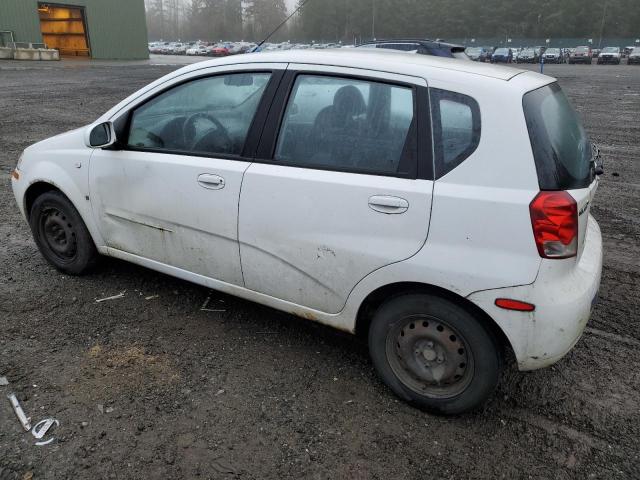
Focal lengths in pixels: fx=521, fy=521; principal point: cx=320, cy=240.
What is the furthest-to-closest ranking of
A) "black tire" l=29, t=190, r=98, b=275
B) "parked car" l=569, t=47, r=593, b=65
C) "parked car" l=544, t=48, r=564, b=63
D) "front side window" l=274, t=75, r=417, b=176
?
"parked car" l=544, t=48, r=564, b=63 → "parked car" l=569, t=47, r=593, b=65 → "black tire" l=29, t=190, r=98, b=275 → "front side window" l=274, t=75, r=417, b=176

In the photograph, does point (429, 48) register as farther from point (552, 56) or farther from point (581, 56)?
point (581, 56)

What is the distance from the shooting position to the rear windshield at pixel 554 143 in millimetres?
2361

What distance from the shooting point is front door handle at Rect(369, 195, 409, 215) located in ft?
8.31

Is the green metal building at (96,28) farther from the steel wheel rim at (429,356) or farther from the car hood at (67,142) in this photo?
the steel wheel rim at (429,356)

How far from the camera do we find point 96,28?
4188 cm

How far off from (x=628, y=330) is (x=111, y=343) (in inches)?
135

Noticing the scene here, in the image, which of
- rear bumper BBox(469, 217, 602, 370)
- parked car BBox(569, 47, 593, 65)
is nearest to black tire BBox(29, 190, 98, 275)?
rear bumper BBox(469, 217, 602, 370)

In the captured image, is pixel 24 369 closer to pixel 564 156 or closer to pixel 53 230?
pixel 53 230

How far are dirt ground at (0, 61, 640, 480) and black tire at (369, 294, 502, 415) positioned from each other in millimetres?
126

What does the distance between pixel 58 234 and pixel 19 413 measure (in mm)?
1814

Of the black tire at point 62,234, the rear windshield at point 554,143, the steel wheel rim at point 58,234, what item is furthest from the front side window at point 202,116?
the rear windshield at point 554,143

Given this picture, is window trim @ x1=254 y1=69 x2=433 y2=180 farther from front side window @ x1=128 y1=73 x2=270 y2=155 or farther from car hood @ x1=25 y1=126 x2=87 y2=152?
car hood @ x1=25 y1=126 x2=87 y2=152

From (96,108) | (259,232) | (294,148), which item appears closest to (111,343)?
(259,232)

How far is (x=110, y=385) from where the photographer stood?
2.90 m
